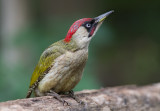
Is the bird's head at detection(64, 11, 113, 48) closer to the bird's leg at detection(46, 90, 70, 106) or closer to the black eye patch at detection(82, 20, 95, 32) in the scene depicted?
the black eye patch at detection(82, 20, 95, 32)

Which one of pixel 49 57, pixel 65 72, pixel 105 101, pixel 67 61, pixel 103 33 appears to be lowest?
pixel 105 101

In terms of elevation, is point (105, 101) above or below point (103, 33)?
below

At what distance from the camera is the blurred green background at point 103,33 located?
238 inches

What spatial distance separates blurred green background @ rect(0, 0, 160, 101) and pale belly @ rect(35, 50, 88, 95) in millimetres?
1892

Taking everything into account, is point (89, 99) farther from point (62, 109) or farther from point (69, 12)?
point (69, 12)

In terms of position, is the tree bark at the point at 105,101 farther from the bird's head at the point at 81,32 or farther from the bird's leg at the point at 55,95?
the bird's head at the point at 81,32

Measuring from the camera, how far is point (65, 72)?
12.1 ft

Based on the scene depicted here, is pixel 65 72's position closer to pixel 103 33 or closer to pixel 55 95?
pixel 55 95

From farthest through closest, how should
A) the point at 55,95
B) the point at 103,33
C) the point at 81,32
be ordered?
the point at 103,33, the point at 81,32, the point at 55,95

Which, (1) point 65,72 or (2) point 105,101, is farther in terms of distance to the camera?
(2) point 105,101

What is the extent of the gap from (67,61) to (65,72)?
134mm

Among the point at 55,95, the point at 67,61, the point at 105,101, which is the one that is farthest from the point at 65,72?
the point at 105,101

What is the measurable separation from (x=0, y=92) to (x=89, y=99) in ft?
5.64

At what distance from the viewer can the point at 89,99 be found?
377cm
